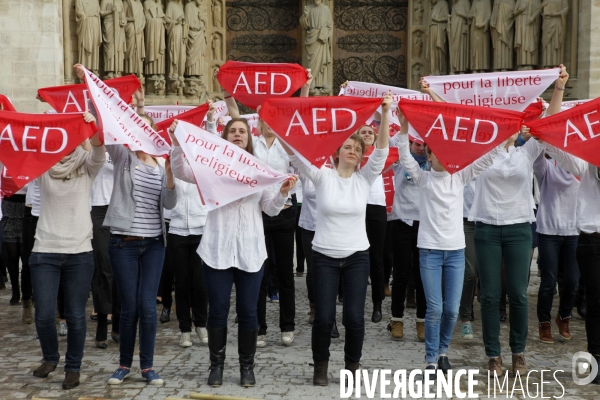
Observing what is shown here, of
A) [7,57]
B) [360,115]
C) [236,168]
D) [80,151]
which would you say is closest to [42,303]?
[80,151]

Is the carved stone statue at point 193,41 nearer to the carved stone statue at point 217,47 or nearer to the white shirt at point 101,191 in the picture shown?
the carved stone statue at point 217,47

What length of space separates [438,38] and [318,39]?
2188 millimetres

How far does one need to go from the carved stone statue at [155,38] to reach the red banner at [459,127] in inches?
348

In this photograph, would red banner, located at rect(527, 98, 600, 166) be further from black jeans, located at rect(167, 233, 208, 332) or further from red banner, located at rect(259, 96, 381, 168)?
black jeans, located at rect(167, 233, 208, 332)

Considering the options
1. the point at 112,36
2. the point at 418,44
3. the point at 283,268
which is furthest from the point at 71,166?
the point at 418,44

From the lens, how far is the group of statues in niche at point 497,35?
14453 millimetres

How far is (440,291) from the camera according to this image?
21.8ft

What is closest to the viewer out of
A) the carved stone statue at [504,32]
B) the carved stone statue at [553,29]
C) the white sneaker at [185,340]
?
the white sneaker at [185,340]

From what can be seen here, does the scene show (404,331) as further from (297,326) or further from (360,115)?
(360,115)

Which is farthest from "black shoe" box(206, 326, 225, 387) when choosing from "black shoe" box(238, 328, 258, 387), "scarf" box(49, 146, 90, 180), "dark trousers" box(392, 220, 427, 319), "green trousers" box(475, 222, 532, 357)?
"dark trousers" box(392, 220, 427, 319)

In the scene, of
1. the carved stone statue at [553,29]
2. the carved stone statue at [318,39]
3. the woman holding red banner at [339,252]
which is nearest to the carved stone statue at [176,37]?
the carved stone statue at [318,39]

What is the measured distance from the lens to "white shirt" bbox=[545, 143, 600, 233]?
652cm

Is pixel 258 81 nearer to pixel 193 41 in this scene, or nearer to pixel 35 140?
pixel 35 140

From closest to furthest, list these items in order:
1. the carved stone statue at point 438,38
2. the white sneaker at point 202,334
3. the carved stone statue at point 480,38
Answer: the white sneaker at point 202,334
the carved stone statue at point 480,38
the carved stone statue at point 438,38
